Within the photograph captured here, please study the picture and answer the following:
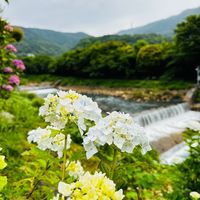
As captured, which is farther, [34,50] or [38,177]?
[34,50]

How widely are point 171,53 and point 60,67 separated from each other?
17619 mm

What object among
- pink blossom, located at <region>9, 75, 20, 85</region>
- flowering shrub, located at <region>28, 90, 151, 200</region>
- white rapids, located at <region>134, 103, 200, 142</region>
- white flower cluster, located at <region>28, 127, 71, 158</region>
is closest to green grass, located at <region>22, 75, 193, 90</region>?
white rapids, located at <region>134, 103, 200, 142</region>

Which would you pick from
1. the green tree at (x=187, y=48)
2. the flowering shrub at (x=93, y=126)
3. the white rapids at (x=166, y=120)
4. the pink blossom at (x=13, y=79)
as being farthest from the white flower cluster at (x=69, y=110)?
the green tree at (x=187, y=48)

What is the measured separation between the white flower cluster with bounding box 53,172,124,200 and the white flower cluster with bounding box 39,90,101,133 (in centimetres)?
40

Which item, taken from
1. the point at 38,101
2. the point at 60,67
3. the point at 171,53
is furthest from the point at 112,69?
the point at 38,101

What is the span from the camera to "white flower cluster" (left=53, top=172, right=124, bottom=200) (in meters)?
1.01

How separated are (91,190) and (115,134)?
426 millimetres

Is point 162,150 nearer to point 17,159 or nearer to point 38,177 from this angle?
point 17,159

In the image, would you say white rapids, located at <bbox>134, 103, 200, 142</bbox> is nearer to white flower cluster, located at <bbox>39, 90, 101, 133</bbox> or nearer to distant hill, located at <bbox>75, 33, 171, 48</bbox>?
white flower cluster, located at <bbox>39, 90, 101, 133</bbox>

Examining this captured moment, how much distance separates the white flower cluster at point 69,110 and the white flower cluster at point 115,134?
0.07 meters

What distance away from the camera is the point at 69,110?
4.71 feet

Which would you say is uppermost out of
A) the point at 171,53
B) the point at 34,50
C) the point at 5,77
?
the point at 5,77

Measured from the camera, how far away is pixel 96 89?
96.0 ft

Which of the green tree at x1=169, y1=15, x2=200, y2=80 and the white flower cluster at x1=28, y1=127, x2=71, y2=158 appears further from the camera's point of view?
the green tree at x1=169, y1=15, x2=200, y2=80
